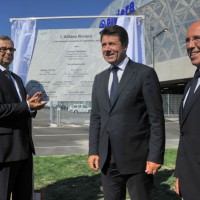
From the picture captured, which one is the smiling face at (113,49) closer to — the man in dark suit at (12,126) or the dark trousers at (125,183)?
the man in dark suit at (12,126)

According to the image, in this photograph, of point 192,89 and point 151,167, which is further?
point 151,167

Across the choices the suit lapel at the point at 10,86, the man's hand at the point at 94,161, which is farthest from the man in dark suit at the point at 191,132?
the suit lapel at the point at 10,86

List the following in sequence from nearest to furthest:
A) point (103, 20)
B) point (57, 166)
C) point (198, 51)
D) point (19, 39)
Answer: point (198, 51), point (19, 39), point (103, 20), point (57, 166)

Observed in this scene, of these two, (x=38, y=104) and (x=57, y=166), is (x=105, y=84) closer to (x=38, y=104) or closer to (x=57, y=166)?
(x=38, y=104)

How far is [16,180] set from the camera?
363 centimetres

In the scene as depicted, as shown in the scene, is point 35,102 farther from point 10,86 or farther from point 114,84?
point 114,84

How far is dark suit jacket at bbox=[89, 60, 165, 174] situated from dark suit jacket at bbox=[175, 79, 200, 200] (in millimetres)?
425

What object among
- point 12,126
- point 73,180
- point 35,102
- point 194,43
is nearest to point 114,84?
point 35,102

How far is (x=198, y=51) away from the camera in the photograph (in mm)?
2539

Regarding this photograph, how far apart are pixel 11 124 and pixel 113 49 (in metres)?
1.22

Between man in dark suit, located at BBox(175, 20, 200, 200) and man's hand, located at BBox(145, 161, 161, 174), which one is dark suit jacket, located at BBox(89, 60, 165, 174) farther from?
man in dark suit, located at BBox(175, 20, 200, 200)

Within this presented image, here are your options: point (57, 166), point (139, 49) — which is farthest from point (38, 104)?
point (57, 166)

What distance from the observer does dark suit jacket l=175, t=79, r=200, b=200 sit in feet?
8.15

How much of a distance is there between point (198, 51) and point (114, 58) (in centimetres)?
92
